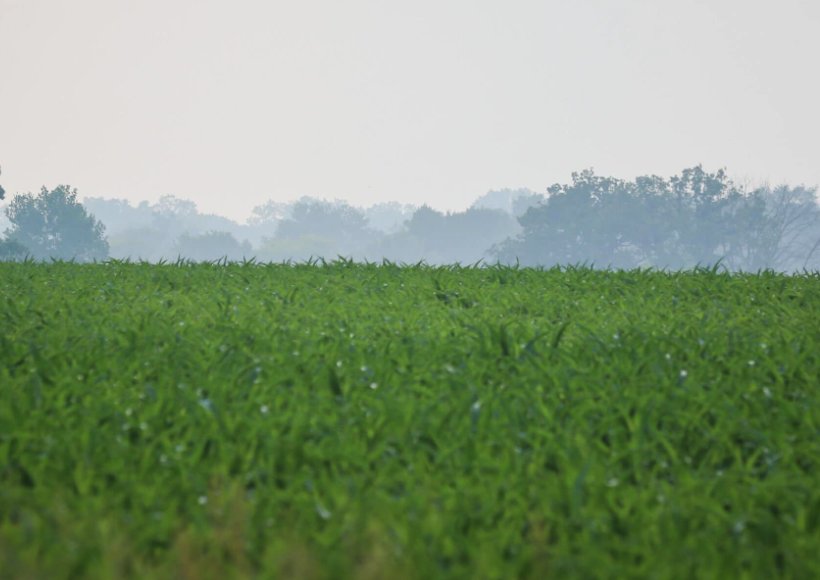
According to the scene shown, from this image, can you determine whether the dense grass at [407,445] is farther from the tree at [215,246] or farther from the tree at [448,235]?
the tree at [215,246]

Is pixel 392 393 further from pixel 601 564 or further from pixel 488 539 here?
pixel 601 564

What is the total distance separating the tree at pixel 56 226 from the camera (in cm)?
6775

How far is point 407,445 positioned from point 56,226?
72997 mm

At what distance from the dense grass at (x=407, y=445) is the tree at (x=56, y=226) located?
67.4 m

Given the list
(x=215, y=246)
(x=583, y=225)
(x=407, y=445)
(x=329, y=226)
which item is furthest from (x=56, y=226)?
(x=407, y=445)

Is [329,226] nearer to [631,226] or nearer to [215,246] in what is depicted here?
[215,246]

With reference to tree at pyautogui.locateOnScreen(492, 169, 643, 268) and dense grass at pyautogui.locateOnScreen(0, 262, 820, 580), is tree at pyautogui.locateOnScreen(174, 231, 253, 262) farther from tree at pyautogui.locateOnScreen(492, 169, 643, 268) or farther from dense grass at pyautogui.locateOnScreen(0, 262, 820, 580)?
dense grass at pyautogui.locateOnScreen(0, 262, 820, 580)

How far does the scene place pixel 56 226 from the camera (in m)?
68.5

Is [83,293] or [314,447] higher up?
[83,293]

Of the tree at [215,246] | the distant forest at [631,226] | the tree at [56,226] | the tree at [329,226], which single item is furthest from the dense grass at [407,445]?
the tree at [329,226]

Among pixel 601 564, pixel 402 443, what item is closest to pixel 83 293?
pixel 402 443

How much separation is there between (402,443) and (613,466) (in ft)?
2.90

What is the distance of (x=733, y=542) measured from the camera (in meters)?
2.58

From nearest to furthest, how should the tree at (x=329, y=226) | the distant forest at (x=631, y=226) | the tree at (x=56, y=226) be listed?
the distant forest at (x=631, y=226) → the tree at (x=56, y=226) → the tree at (x=329, y=226)
